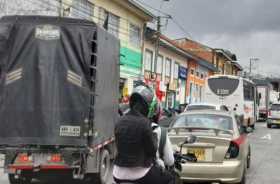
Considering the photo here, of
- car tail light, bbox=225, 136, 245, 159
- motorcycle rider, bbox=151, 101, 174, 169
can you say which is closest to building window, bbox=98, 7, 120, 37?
car tail light, bbox=225, 136, 245, 159

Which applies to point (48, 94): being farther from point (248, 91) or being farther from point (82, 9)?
point (248, 91)

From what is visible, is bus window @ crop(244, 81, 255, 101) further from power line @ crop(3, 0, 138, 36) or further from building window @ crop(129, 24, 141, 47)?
power line @ crop(3, 0, 138, 36)

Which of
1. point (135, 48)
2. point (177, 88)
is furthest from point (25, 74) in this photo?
point (177, 88)

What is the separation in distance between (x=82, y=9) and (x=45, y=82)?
55.4ft

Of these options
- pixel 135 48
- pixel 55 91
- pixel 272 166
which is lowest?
pixel 272 166

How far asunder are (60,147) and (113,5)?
21.2 m

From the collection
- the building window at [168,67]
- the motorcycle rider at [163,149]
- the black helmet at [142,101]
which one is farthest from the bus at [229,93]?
the black helmet at [142,101]

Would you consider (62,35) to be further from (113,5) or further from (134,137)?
(113,5)

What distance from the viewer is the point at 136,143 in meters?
4.52

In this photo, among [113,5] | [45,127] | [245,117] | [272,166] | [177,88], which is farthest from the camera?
[177,88]

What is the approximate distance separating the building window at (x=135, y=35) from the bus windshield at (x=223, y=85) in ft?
17.3

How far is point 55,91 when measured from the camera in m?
9.86

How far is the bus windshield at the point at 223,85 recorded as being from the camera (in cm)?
3369

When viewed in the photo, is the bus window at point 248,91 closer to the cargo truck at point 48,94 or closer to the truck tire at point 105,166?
the truck tire at point 105,166
